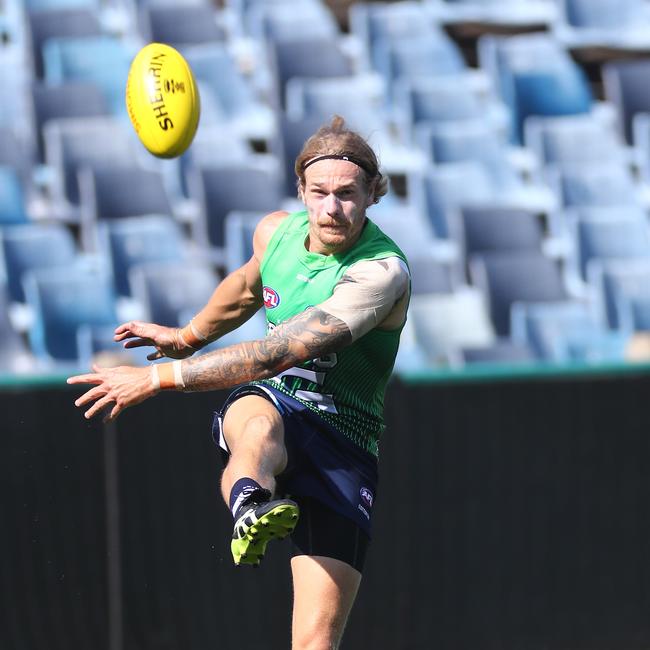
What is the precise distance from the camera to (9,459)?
602cm

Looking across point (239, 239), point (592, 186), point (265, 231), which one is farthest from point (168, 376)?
point (592, 186)

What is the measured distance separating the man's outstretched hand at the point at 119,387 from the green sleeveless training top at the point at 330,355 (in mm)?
570

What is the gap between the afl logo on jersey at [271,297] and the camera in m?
4.09

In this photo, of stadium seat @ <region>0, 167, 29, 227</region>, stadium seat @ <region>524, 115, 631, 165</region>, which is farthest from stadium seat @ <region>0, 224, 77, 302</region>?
stadium seat @ <region>524, 115, 631, 165</region>

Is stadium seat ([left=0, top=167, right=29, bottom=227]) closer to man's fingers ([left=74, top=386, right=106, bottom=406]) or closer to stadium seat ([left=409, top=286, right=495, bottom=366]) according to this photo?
stadium seat ([left=409, top=286, right=495, bottom=366])

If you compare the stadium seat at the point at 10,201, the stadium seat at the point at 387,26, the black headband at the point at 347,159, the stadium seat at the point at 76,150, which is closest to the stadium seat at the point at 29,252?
the stadium seat at the point at 10,201

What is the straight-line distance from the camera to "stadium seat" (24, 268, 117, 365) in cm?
862

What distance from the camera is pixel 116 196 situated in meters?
9.68

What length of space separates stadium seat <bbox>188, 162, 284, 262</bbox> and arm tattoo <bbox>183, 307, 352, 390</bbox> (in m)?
5.94

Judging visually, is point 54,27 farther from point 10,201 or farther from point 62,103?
point 10,201

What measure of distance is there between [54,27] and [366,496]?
7.77 metres

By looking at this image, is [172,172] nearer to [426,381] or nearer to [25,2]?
[25,2]

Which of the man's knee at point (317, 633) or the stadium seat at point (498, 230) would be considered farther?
the stadium seat at point (498, 230)

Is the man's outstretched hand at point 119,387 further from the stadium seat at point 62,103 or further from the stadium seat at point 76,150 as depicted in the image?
the stadium seat at point 62,103
